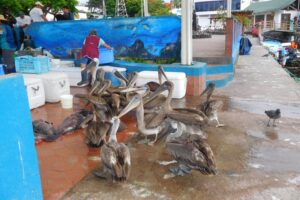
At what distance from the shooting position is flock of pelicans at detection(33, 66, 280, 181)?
3.85 metres

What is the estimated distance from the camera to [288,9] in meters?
45.5

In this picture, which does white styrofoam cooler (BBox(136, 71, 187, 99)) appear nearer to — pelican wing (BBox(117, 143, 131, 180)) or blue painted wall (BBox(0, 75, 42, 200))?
pelican wing (BBox(117, 143, 131, 180))

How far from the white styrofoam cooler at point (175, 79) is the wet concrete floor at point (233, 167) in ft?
3.94

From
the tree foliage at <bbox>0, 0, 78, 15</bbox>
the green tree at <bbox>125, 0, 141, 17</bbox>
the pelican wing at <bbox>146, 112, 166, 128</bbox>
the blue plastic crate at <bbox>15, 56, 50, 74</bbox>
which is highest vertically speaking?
the green tree at <bbox>125, 0, 141, 17</bbox>

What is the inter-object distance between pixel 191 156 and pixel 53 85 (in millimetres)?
4799

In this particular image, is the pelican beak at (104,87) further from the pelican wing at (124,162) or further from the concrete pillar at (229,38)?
the concrete pillar at (229,38)

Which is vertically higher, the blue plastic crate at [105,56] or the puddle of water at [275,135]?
the blue plastic crate at [105,56]

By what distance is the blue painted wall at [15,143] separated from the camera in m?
2.80

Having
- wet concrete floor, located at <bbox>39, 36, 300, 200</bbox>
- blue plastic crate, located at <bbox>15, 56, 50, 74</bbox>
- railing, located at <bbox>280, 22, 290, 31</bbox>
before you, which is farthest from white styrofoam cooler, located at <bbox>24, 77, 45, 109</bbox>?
railing, located at <bbox>280, 22, 290, 31</bbox>

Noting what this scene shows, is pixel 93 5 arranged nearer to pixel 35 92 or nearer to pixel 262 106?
pixel 35 92

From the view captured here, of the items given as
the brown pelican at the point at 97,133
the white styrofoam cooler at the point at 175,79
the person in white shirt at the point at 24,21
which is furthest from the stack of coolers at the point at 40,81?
the person in white shirt at the point at 24,21

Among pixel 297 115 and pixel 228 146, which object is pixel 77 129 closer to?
pixel 228 146

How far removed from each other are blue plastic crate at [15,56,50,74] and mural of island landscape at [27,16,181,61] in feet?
10.4

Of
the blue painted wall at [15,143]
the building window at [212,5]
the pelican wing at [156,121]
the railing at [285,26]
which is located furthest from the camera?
the building window at [212,5]
